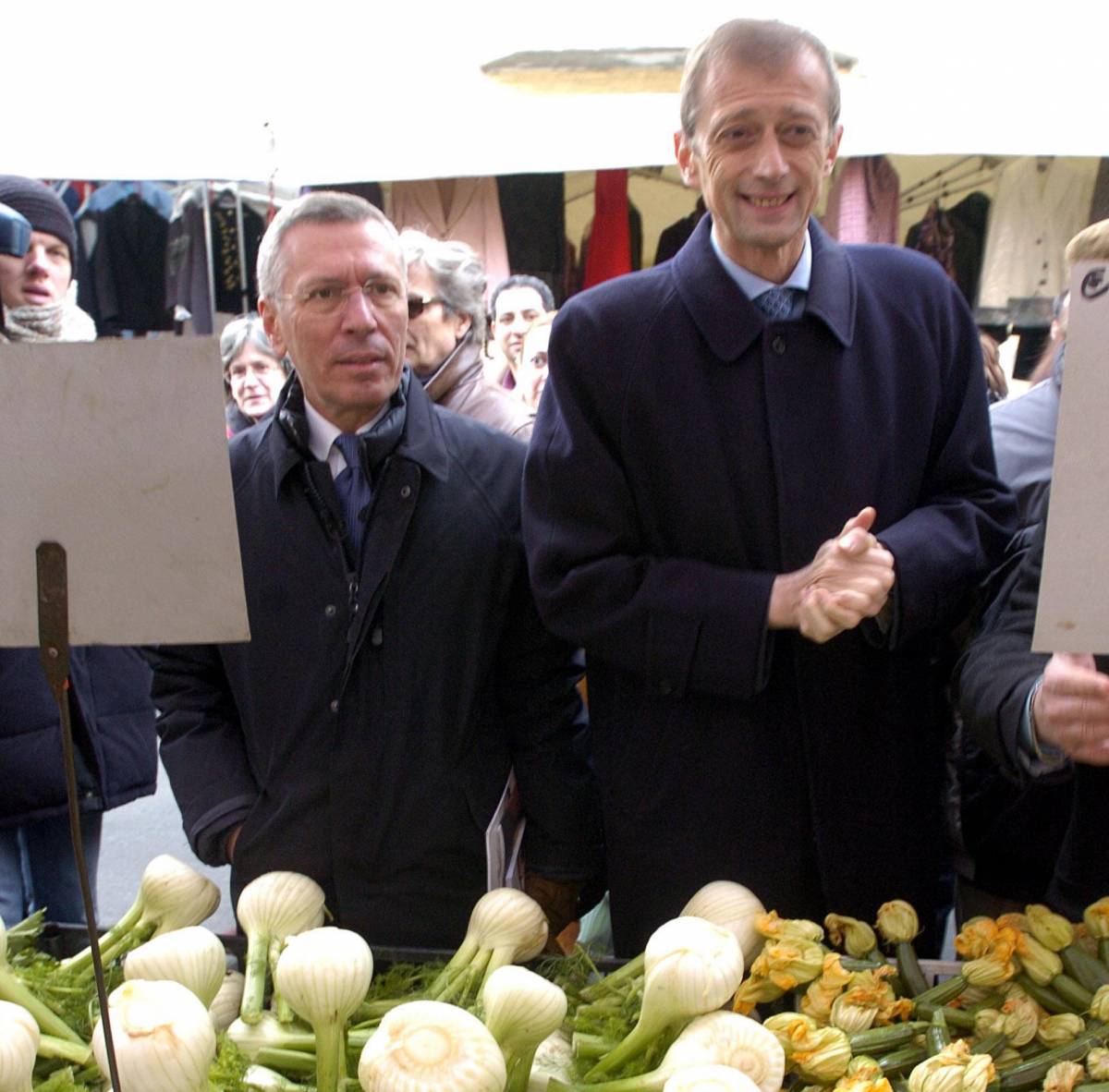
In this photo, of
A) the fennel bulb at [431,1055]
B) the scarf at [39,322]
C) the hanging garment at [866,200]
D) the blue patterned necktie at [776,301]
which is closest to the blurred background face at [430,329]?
the scarf at [39,322]

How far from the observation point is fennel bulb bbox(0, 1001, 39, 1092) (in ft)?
3.30

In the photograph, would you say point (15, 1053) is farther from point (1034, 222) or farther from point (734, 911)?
point (1034, 222)

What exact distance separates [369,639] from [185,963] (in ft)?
1.66

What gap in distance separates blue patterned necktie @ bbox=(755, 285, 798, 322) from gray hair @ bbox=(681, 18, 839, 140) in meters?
0.21

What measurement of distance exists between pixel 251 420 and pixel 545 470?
2.25 metres

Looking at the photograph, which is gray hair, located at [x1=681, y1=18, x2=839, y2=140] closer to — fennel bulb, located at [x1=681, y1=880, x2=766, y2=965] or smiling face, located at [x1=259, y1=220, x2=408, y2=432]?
smiling face, located at [x1=259, y1=220, x2=408, y2=432]

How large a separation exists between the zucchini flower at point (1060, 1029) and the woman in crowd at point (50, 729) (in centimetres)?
167

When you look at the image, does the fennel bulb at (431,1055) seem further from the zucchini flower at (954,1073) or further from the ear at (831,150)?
the ear at (831,150)

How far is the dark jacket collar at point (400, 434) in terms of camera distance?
5.16 feet

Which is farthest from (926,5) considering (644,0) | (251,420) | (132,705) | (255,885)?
(255,885)

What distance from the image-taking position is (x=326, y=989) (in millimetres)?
1084

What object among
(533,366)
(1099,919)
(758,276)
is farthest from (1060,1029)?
(533,366)

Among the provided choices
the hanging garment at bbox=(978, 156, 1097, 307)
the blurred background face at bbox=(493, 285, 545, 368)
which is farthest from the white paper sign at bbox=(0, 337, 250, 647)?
the hanging garment at bbox=(978, 156, 1097, 307)

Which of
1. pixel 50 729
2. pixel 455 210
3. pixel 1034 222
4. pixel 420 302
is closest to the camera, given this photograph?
pixel 50 729
